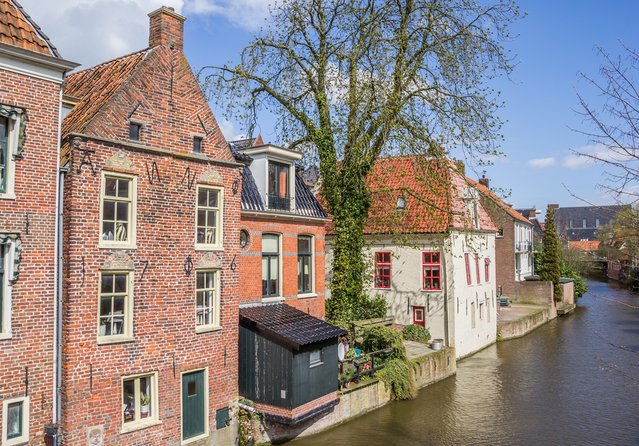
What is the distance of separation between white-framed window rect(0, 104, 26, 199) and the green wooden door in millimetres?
6085

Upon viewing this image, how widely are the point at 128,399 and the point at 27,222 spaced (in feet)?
15.0

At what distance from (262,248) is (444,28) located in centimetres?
1124

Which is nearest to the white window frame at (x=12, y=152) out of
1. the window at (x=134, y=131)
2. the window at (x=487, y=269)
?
the window at (x=134, y=131)

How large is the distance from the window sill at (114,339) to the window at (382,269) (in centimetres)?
1668

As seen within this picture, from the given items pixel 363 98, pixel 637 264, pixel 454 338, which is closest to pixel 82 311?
pixel 637 264

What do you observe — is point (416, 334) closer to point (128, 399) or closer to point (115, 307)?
point (128, 399)

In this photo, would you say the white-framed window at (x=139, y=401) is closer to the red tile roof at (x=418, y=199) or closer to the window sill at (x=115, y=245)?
the window sill at (x=115, y=245)

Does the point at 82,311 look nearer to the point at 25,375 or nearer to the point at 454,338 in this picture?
the point at 25,375

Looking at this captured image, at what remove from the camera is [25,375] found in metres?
10.9

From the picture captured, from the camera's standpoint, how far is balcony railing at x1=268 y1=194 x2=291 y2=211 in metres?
18.2

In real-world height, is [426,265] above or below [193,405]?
above

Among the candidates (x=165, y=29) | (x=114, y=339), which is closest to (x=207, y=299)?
(x=114, y=339)

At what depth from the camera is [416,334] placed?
2555 cm

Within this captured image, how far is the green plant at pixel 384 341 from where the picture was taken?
66.7ft
